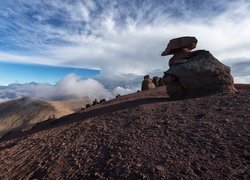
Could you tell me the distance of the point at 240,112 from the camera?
14.1 metres

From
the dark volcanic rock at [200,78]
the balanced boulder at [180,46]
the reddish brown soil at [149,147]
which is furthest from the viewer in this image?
the balanced boulder at [180,46]

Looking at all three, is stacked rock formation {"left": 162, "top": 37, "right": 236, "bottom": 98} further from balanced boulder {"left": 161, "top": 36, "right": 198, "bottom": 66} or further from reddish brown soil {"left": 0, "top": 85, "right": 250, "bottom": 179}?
reddish brown soil {"left": 0, "top": 85, "right": 250, "bottom": 179}

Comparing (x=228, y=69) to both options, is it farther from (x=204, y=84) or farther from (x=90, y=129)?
(x=90, y=129)

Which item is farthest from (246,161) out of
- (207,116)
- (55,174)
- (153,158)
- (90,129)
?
(90,129)

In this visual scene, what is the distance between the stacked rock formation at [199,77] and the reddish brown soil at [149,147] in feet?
13.5

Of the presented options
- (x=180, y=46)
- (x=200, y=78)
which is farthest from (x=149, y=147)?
(x=180, y=46)

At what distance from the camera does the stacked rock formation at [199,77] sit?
21828 mm

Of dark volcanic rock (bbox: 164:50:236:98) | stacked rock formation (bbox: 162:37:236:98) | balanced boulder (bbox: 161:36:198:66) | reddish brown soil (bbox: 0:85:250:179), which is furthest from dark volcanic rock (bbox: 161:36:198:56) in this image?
reddish brown soil (bbox: 0:85:250:179)

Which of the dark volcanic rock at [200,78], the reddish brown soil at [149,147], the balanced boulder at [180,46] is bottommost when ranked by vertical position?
the reddish brown soil at [149,147]

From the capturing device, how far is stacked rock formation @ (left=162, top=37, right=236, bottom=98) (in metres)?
21.8

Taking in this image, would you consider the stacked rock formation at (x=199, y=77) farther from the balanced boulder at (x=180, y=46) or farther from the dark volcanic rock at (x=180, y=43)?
the dark volcanic rock at (x=180, y=43)

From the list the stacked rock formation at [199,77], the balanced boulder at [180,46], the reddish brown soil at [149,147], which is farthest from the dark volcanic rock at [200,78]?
the balanced boulder at [180,46]

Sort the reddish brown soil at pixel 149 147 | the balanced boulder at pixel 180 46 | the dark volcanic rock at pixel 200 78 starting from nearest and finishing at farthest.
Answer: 1. the reddish brown soil at pixel 149 147
2. the dark volcanic rock at pixel 200 78
3. the balanced boulder at pixel 180 46

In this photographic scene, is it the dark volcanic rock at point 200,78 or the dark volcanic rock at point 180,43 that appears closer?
the dark volcanic rock at point 200,78
